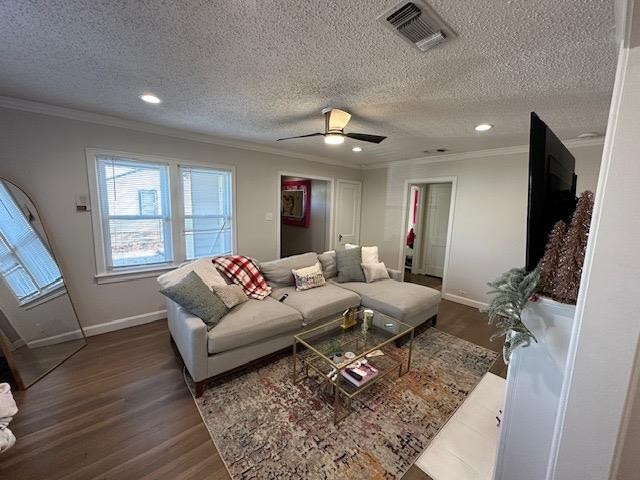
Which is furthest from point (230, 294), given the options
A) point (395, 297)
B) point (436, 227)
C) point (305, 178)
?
point (436, 227)

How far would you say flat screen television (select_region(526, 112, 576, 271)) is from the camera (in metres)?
0.91

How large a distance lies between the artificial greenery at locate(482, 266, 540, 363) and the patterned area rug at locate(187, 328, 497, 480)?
3.81ft

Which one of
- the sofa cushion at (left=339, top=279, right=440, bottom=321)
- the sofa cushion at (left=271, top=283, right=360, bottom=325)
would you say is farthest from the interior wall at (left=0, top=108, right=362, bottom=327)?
the sofa cushion at (left=339, top=279, right=440, bottom=321)

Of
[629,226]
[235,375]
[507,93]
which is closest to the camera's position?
[629,226]

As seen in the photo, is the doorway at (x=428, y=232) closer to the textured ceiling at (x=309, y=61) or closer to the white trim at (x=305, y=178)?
the white trim at (x=305, y=178)

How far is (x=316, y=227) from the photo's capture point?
217 inches

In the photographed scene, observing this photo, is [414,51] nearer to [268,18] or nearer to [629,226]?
[268,18]

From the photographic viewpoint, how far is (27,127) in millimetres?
2348

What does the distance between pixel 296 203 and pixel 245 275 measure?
Answer: 10.9 ft

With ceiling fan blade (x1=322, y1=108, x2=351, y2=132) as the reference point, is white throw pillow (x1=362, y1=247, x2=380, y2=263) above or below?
below

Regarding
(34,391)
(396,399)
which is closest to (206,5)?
(396,399)

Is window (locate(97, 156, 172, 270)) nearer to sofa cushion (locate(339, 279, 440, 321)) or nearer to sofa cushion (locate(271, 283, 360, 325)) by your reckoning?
sofa cushion (locate(271, 283, 360, 325))

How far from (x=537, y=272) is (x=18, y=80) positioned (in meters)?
3.44

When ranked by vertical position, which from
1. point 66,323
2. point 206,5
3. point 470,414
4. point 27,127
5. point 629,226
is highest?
point 206,5
